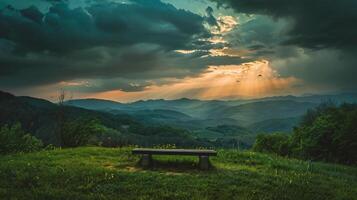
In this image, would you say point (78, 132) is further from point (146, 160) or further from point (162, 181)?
point (162, 181)

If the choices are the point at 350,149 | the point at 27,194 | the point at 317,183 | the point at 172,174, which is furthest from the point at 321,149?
the point at 27,194

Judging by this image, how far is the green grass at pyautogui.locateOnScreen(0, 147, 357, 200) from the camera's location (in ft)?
39.0

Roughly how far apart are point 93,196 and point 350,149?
80.1 feet

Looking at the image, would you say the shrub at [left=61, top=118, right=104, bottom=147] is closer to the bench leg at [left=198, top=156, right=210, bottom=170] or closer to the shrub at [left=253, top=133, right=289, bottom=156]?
the bench leg at [left=198, top=156, right=210, bottom=170]

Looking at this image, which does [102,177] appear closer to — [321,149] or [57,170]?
[57,170]

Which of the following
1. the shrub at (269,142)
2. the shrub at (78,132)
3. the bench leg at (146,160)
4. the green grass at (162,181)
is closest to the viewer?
the green grass at (162,181)

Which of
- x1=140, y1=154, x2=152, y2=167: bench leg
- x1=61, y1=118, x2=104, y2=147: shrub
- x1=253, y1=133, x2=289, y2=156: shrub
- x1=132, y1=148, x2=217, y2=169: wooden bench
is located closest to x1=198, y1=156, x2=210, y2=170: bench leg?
x1=132, y1=148, x2=217, y2=169: wooden bench

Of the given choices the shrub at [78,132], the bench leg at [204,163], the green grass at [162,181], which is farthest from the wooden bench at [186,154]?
the shrub at [78,132]

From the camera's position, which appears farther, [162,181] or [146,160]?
[146,160]

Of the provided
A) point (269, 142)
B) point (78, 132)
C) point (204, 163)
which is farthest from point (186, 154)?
point (269, 142)

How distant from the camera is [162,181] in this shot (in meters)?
13.2

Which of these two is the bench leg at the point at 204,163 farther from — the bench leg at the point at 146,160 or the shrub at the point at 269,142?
the shrub at the point at 269,142

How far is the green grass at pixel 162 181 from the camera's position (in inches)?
468

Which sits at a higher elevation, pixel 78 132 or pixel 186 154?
pixel 78 132
